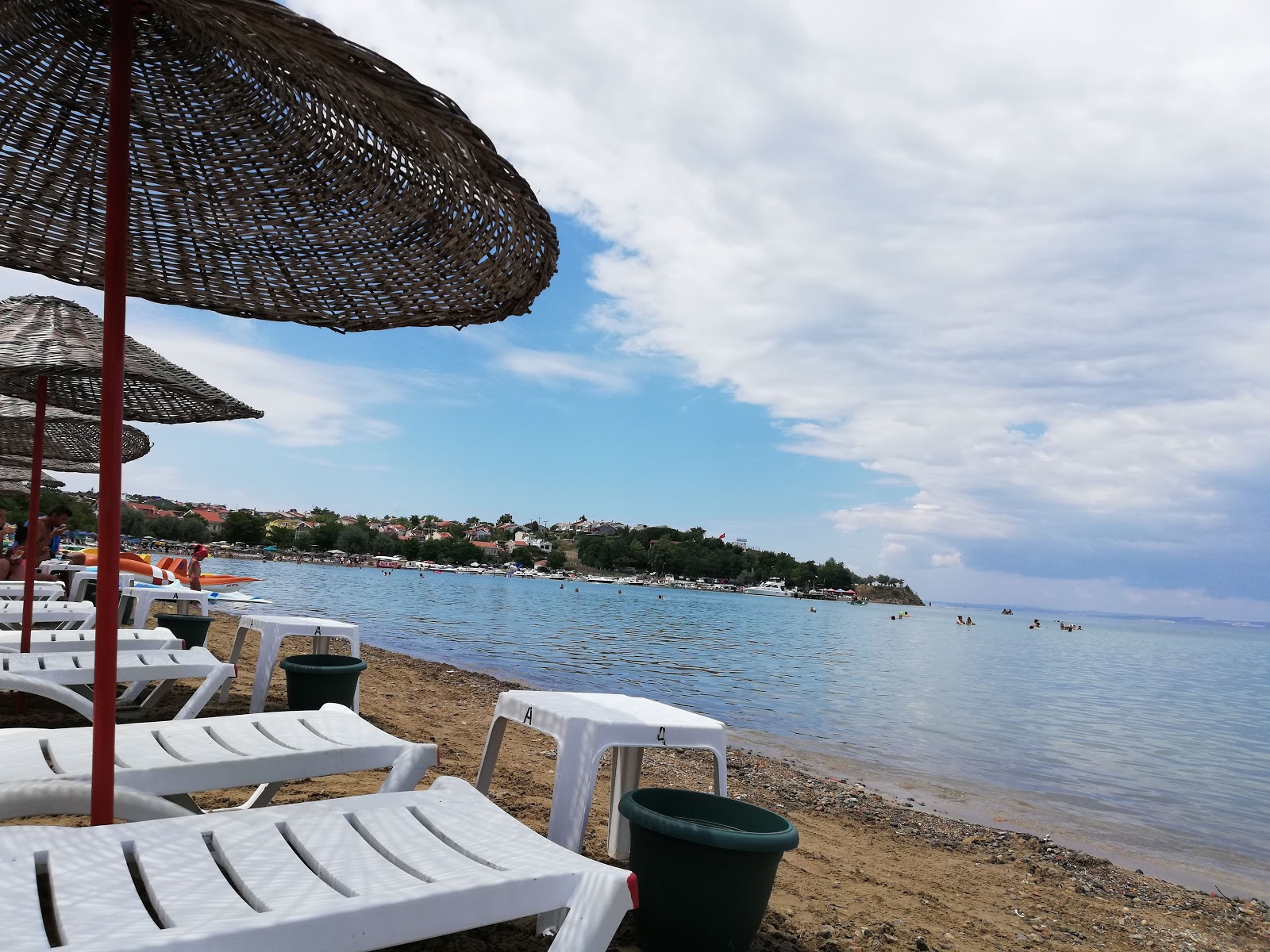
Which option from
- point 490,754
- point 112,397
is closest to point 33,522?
point 490,754

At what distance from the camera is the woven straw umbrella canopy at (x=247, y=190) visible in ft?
6.76

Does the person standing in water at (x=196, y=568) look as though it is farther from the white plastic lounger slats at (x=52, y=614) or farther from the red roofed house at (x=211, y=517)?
the red roofed house at (x=211, y=517)

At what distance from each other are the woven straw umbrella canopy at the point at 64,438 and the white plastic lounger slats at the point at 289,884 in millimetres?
5687

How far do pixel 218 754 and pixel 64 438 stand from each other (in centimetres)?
738

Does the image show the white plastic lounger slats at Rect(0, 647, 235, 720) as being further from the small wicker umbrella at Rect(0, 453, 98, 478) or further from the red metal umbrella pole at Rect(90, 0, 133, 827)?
the small wicker umbrella at Rect(0, 453, 98, 478)

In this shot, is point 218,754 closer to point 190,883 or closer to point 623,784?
point 190,883

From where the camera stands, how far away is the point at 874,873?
4.20m

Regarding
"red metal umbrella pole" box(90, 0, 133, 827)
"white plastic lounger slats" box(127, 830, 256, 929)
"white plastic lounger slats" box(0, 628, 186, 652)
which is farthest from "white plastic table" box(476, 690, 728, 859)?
"white plastic lounger slats" box(0, 628, 186, 652)

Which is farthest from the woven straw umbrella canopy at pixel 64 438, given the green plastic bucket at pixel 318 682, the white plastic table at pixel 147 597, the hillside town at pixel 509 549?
the hillside town at pixel 509 549

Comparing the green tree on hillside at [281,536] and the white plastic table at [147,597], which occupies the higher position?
the white plastic table at [147,597]

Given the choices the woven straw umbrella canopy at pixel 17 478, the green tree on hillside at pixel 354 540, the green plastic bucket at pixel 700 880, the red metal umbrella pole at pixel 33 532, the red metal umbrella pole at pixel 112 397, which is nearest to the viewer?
the red metal umbrella pole at pixel 112 397

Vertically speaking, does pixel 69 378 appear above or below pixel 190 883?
above

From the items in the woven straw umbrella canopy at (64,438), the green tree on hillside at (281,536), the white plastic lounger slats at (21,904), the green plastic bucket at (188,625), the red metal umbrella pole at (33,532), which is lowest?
the green tree on hillside at (281,536)

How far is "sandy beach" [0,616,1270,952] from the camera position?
325 cm
